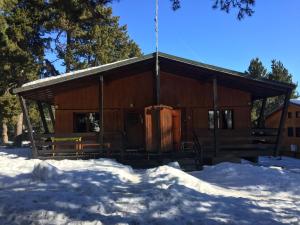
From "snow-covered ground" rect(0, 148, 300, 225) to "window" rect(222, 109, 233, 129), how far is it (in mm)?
9495

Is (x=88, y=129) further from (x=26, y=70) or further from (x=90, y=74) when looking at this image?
(x=26, y=70)

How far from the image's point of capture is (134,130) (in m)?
22.4

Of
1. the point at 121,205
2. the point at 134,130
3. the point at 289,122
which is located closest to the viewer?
the point at 121,205

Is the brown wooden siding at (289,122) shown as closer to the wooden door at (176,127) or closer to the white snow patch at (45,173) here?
the wooden door at (176,127)

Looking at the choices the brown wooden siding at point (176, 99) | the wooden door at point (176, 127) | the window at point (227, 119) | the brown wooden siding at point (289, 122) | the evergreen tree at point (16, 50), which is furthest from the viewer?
the brown wooden siding at point (289, 122)

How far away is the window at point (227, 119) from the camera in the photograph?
22156 millimetres

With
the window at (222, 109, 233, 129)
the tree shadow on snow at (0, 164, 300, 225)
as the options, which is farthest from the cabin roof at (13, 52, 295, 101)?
the tree shadow on snow at (0, 164, 300, 225)

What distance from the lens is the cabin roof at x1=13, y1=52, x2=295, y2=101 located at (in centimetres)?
1814

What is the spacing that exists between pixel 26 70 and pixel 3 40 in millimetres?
4370

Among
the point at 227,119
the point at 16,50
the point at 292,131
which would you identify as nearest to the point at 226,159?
the point at 227,119

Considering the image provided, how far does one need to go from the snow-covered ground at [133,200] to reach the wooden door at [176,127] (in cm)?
813

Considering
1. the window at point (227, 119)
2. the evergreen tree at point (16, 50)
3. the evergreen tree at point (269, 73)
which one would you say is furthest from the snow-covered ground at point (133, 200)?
the evergreen tree at point (269, 73)

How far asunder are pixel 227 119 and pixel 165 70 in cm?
426

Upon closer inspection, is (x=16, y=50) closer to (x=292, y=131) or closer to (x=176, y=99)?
(x=176, y=99)
